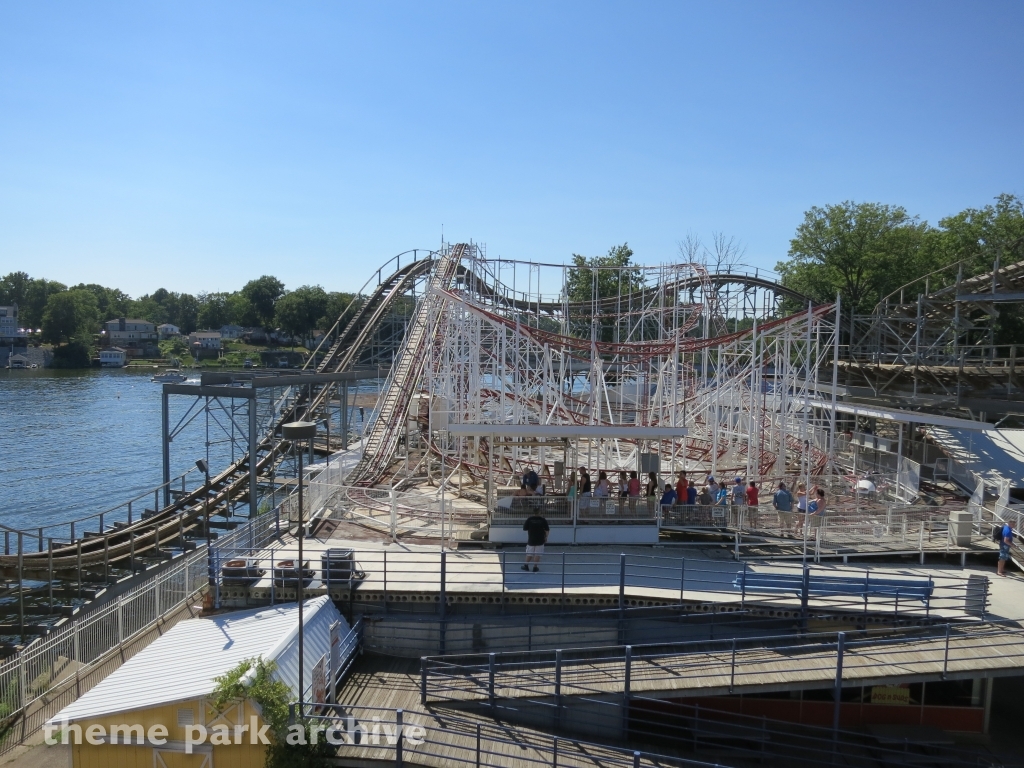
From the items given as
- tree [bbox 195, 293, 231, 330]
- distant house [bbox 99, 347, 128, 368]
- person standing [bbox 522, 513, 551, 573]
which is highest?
tree [bbox 195, 293, 231, 330]

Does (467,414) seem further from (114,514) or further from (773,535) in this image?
(114,514)

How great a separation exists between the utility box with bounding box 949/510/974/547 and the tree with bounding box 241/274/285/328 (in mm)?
135824

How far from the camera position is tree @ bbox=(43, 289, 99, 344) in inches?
4306

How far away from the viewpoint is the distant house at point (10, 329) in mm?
114750

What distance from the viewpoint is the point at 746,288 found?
40375 mm

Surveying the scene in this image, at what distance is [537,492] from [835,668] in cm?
791

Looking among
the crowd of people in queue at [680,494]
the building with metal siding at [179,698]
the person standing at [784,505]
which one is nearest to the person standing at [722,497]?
the crowd of people in queue at [680,494]

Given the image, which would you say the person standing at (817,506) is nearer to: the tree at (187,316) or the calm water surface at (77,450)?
the calm water surface at (77,450)

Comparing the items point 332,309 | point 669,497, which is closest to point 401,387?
point 669,497

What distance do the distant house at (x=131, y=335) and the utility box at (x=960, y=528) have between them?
126594 millimetres

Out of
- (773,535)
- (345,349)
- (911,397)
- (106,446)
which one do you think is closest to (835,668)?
(773,535)

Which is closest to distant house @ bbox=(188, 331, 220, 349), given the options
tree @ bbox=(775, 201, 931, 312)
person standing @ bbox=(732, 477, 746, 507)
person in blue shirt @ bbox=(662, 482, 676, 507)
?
tree @ bbox=(775, 201, 931, 312)

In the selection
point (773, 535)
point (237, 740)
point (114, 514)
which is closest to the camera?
point (237, 740)

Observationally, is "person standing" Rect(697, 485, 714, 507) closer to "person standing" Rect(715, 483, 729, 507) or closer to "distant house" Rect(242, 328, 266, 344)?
"person standing" Rect(715, 483, 729, 507)
